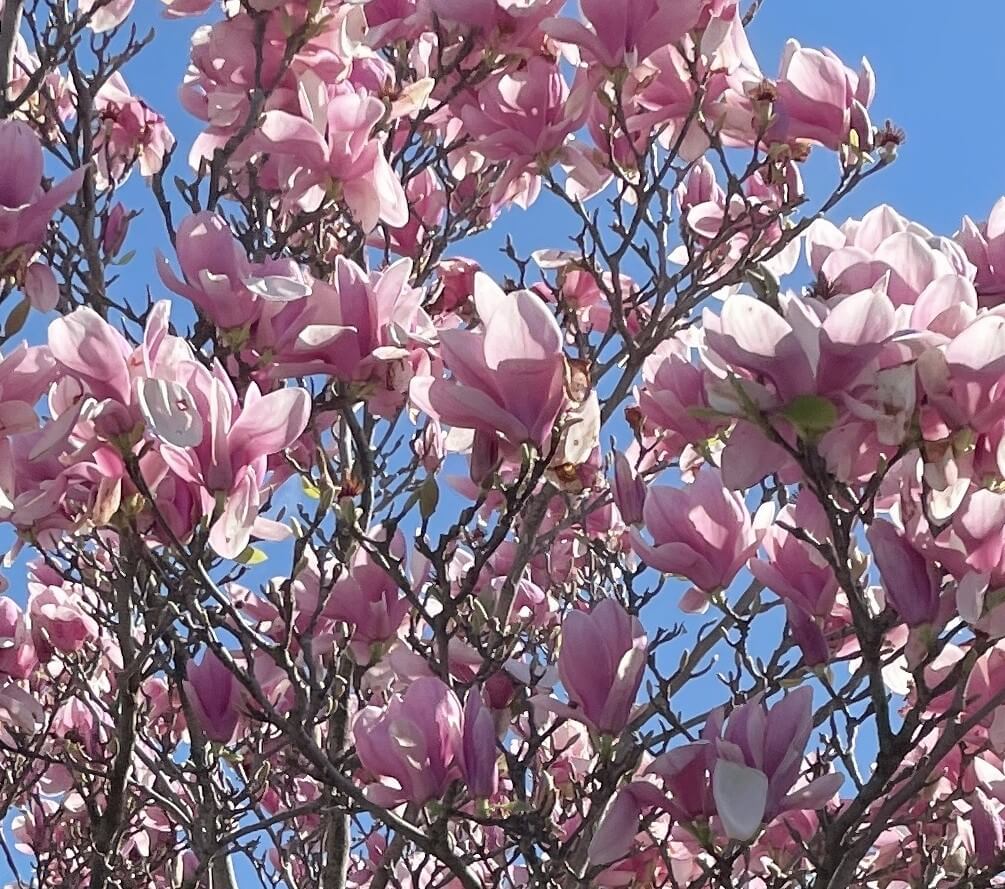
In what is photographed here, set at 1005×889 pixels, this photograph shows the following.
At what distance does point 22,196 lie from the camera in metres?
1.73

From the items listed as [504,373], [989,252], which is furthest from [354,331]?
[989,252]

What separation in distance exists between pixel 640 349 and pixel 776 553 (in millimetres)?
790

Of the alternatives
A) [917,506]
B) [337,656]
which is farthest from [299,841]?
[917,506]

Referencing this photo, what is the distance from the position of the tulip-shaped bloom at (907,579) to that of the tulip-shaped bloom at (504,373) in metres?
0.45

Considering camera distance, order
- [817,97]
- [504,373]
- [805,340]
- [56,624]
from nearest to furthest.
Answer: [805,340] < [504,373] < [817,97] < [56,624]

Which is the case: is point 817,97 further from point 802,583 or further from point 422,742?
point 422,742

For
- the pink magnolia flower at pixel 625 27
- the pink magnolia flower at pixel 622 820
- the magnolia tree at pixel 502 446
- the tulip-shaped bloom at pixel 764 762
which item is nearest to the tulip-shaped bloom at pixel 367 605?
the magnolia tree at pixel 502 446

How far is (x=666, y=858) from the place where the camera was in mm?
1897

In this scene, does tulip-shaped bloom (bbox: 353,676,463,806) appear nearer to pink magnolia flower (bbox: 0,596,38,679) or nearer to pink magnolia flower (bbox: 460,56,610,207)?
pink magnolia flower (bbox: 0,596,38,679)

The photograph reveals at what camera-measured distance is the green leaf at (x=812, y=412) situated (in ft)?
4.42

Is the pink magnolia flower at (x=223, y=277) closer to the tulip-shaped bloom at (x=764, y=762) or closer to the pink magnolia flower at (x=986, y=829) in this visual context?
the tulip-shaped bloom at (x=764, y=762)

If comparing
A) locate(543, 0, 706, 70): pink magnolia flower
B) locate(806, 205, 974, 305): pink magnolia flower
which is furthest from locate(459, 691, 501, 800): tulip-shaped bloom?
locate(543, 0, 706, 70): pink magnolia flower

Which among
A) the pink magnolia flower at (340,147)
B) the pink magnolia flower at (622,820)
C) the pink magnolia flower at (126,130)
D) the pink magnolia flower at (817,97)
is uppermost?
the pink magnolia flower at (126,130)

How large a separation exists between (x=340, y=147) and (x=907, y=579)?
1144mm
